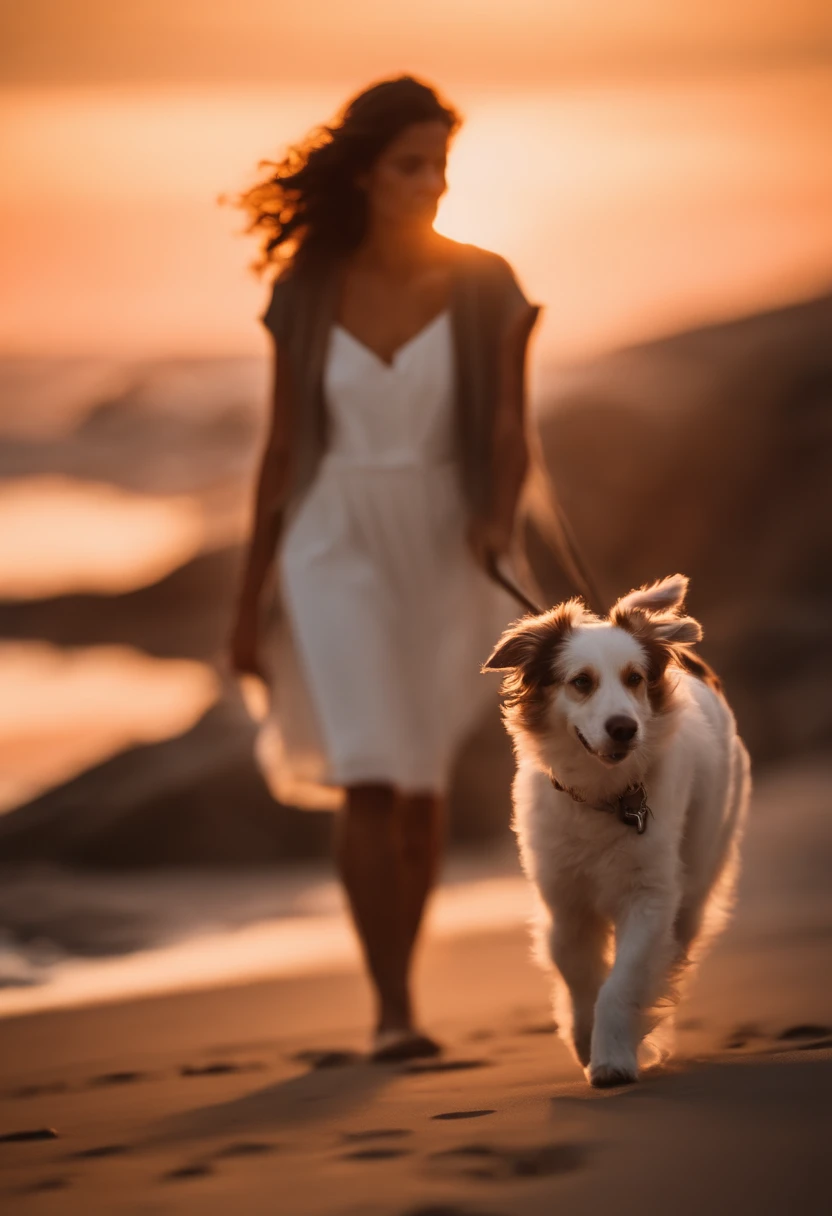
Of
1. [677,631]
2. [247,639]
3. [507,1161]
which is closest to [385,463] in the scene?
[247,639]

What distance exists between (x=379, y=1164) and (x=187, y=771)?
7385mm

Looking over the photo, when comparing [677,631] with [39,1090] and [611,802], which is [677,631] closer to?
[611,802]

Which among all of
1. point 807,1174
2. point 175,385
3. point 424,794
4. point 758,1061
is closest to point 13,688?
point 175,385

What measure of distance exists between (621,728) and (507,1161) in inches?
43.6

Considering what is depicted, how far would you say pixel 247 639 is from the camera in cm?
587

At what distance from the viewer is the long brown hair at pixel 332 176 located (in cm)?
555

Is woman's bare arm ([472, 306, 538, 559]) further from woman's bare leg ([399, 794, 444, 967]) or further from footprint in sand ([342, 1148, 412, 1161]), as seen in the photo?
footprint in sand ([342, 1148, 412, 1161])

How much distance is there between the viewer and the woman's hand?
5.87 meters

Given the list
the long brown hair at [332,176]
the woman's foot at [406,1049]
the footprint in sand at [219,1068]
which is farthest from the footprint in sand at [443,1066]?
the long brown hair at [332,176]

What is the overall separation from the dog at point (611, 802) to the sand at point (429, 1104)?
0.19 meters

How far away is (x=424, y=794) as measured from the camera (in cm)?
576

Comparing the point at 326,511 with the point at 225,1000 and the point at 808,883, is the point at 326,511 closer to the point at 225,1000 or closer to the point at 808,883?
the point at 225,1000

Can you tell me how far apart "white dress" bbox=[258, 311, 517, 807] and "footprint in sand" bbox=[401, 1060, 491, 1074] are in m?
0.88

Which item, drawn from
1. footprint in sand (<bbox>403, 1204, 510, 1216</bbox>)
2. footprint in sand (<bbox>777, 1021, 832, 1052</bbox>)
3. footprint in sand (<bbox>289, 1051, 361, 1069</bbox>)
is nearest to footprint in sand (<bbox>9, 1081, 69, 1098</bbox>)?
footprint in sand (<bbox>289, 1051, 361, 1069</bbox>)
